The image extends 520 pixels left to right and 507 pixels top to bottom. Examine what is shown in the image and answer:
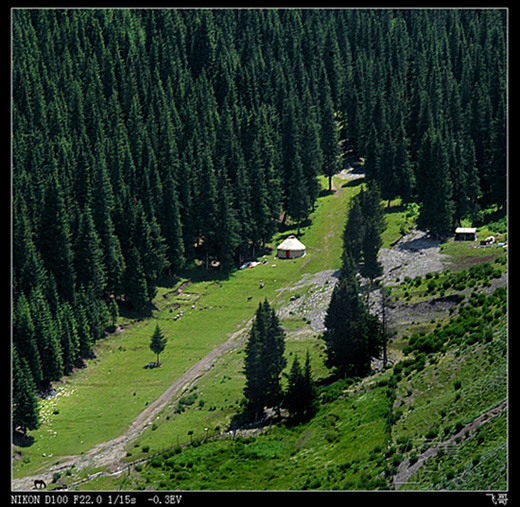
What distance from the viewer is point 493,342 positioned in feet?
297

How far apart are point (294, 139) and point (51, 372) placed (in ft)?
269

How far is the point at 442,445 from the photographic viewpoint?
76000 millimetres

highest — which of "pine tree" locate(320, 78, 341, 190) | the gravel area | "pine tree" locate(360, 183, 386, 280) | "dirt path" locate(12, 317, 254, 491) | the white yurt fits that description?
"pine tree" locate(320, 78, 341, 190)

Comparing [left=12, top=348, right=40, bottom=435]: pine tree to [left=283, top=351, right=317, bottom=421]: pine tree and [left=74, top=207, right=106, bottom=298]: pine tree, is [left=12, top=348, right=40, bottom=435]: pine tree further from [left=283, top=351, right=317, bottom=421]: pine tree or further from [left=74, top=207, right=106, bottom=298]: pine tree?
[left=74, top=207, right=106, bottom=298]: pine tree

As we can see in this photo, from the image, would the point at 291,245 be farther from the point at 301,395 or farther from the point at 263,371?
the point at 301,395

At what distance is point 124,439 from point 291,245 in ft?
210

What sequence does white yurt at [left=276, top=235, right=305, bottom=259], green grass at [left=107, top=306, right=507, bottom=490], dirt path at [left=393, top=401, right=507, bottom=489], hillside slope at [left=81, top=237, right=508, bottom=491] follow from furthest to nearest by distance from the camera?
white yurt at [left=276, top=235, right=305, bottom=259] < dirt path at [left=393, top=401, right=507, bottom=489] < green grass at [left=107, top=306, right=507, bottom=490] < hillside slope at [left=81, top=237, right=508, bottom=491]

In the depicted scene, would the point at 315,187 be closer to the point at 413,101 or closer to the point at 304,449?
the point at 413,101

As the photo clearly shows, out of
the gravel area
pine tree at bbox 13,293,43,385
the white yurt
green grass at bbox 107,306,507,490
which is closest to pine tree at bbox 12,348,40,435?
pine tree at bbox 13,293,43,385

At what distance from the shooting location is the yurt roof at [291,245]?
511 ft

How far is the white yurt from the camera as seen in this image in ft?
509

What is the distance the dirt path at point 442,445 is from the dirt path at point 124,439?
2777cm

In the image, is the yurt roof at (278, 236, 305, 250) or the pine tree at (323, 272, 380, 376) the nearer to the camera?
the pine tree at (323, 272, 380, 376)

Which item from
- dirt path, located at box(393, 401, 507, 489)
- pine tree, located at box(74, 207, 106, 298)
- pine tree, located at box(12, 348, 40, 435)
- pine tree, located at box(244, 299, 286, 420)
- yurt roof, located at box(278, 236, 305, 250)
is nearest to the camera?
dirt path, located at box(393, 401, 507, 489)
